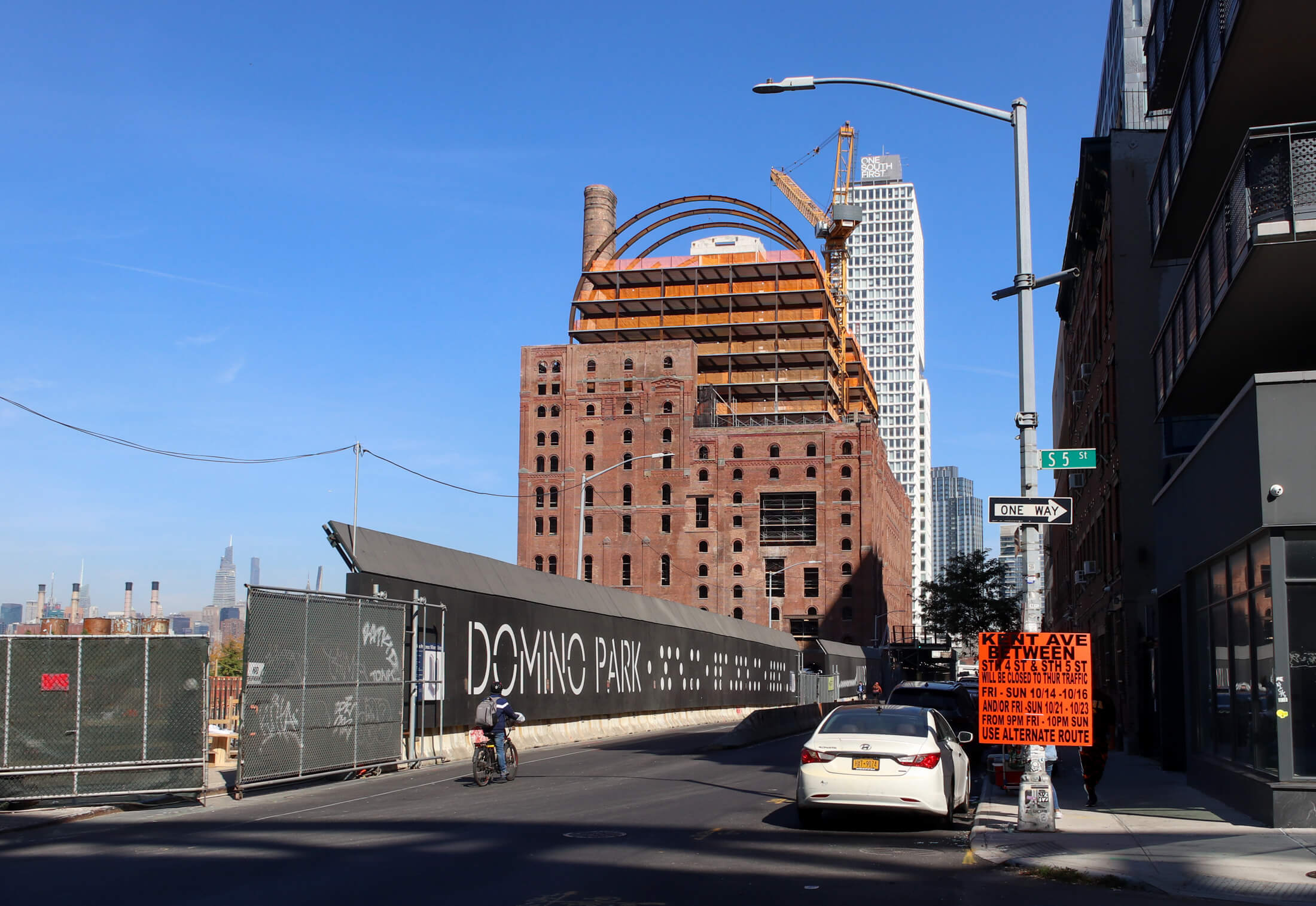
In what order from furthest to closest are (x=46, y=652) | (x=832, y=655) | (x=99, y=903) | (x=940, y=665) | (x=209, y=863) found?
(x=940, y=665)
(x=832, y=655)
(x=46, y=652)
(x=209, y=863)
(x=99, y=903)

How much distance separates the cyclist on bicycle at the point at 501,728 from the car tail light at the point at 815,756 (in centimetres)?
708

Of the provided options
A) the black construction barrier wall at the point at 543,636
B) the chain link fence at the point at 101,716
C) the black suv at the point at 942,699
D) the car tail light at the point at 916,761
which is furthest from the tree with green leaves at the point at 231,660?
the car tail light at the point at 916,761

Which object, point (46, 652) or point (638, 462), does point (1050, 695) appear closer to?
point (46, 652)

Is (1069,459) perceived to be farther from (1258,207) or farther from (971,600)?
(971,600)

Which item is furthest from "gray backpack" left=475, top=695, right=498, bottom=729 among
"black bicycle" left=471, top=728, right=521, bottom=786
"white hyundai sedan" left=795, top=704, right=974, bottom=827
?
"white hyundai sedan" left=795, top=704, right=974, bottom=827

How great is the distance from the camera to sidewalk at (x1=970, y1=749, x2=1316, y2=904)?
10703 mm

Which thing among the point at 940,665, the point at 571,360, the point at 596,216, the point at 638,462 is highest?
the point at 596,216

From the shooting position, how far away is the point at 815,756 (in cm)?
1400

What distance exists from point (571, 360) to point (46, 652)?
11241 cm

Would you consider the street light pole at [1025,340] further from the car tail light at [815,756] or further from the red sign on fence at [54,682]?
the red sign on fence at [54,682]

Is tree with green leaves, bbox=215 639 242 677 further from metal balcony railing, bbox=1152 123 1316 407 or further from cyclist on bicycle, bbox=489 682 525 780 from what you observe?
metal balcony railing, bbox=1152 123 1316 407

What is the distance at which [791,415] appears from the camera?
439 feet

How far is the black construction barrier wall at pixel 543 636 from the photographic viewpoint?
2394 cm

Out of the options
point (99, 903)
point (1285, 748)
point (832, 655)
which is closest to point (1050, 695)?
point (1285, 748)
